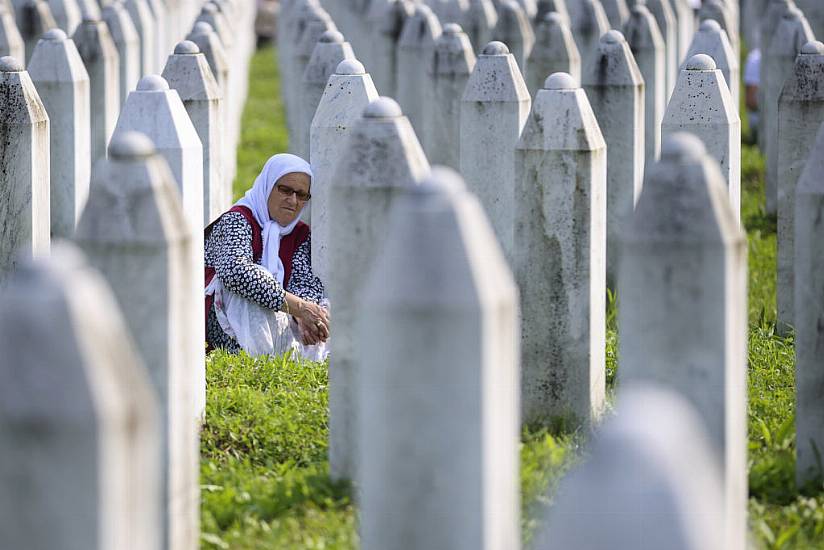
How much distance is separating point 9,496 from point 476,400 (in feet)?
3.75

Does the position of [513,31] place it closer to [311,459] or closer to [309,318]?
[309,318]

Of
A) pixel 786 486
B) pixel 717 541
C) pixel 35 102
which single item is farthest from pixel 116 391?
pixel 35 102

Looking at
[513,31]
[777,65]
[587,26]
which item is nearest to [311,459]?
[777,65]

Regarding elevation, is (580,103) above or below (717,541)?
above

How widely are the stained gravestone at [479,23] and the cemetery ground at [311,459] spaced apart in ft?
17.9

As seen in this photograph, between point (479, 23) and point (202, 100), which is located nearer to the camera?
point (202, 100)

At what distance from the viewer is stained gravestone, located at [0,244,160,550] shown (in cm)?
342

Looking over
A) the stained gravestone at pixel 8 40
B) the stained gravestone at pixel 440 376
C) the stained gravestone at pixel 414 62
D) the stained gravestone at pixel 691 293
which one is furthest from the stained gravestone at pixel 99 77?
the stained gravestone at pixel 440 376

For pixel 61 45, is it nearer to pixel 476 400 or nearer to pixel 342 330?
pixel 342 330

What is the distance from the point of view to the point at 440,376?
403 cm

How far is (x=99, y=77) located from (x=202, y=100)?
256 centimetres

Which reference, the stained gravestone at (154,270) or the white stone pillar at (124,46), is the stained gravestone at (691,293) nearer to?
the stained gravestone at (154,270)

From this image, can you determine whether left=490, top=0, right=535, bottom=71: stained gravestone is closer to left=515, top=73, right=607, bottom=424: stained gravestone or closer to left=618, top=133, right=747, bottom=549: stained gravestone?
left=515, top=73, right=607, bottom=424: stained gravestone

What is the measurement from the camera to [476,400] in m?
4.03
